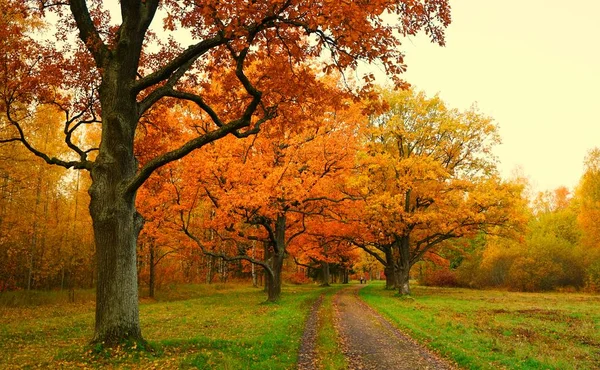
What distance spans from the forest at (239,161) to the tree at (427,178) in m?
0.14

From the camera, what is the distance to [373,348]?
36.2 feet

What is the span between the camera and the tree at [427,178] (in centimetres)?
2700

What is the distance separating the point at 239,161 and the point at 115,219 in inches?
502

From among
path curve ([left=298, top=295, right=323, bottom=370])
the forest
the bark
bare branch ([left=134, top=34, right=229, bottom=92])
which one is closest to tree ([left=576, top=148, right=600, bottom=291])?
the forest

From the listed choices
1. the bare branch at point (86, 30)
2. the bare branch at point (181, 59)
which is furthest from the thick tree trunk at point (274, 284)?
the bare branch at point (86, 30)

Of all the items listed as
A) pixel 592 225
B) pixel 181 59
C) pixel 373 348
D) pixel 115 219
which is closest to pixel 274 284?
pixel 373 348

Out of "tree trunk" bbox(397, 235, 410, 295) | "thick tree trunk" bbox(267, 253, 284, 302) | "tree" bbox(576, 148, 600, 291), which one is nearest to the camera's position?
"thick tree trunk" bbox(267, 253, 284, 302)

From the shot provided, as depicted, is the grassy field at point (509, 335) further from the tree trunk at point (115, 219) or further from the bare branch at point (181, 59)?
the bare branch at point (181, 59)

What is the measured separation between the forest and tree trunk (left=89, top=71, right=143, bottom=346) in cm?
4

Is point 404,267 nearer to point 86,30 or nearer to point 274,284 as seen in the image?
point 274,284

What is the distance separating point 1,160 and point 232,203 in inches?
482

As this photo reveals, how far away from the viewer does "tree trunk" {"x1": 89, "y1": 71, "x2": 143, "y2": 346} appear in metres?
8.95

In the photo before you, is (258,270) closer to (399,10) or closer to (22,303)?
(22,303)

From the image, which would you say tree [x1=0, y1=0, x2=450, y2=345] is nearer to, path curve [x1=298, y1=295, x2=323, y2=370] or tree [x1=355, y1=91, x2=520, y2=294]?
path curve [x1=298, y1=295, x2=323, y2=370]
